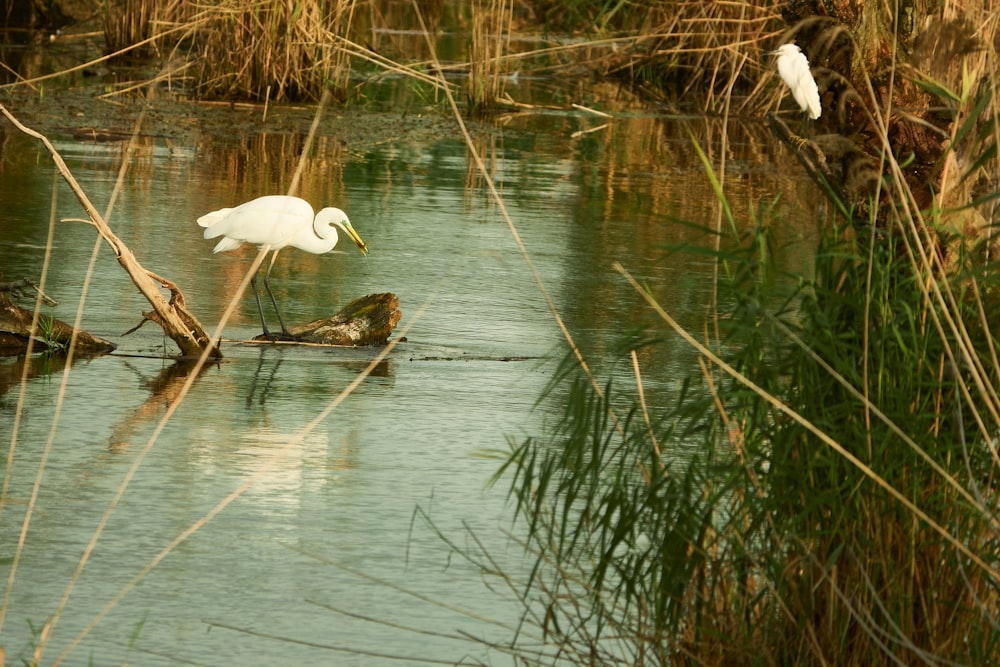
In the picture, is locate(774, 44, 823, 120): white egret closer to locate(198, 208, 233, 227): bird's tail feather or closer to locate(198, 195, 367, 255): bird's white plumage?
locate(198, 195, 367, 255): bird's white plumage

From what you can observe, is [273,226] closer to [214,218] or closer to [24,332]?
[214,218]

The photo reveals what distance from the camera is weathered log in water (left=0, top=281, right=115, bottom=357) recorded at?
705cm

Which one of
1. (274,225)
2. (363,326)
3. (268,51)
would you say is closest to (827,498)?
(363,326)

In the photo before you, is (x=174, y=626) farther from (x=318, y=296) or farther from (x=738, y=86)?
(x=738, y=86)

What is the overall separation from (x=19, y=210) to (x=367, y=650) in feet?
22.2

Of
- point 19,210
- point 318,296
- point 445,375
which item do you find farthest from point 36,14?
point 445,375

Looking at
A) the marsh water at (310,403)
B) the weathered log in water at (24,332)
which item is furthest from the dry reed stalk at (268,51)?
the weathered log in water at (24,332)

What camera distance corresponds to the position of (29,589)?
15.0 feet

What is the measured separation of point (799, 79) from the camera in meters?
5.78

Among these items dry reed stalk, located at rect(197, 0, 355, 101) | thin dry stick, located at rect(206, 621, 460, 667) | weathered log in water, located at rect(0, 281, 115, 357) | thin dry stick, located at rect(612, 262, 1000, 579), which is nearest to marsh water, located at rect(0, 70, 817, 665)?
thin dry stick, located at rect(206, 621, 460, 667)

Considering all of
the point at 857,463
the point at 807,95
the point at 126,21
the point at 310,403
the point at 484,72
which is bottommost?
the point at 310,403

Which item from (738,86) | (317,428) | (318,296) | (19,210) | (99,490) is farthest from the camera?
(738,86)

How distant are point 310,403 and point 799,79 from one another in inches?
82.1

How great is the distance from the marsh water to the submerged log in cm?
11
